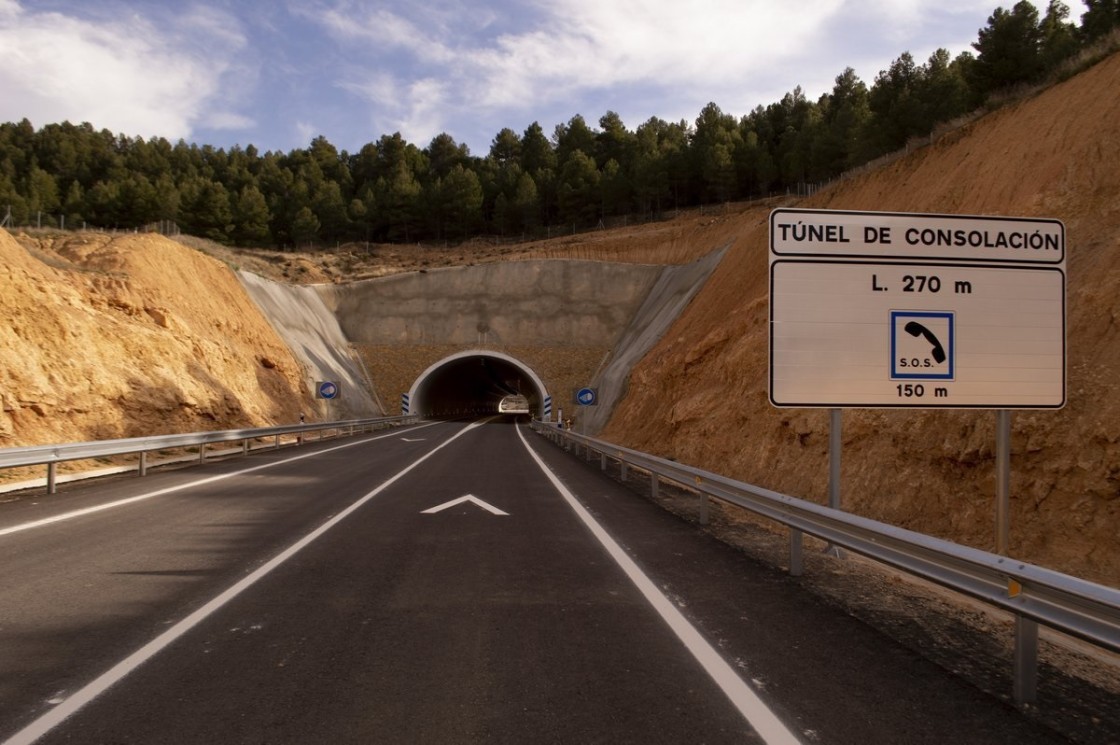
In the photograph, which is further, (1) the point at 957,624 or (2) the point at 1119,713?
(1) the point at 957,624

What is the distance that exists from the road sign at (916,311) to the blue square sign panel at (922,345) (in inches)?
0.4

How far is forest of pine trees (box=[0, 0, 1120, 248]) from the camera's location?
86312mm

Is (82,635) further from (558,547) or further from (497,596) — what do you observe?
(558,547)

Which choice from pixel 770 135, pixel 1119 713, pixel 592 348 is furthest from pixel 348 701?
pixel 770 135

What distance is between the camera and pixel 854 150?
5366 centimetres

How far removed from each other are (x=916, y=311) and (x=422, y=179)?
395 ft

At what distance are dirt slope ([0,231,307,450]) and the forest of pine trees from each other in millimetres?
47302

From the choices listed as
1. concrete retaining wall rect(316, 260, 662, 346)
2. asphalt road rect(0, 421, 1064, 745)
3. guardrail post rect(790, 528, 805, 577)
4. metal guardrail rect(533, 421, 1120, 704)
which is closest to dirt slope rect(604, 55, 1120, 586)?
guardrail post rect(790, 528, 805, 577)

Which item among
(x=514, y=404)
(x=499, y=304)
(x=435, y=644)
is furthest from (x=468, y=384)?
(x=435, y=644)

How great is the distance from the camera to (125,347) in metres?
24.3

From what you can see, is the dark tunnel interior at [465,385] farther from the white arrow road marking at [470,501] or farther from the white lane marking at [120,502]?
the white arrow road marking at [470,501]

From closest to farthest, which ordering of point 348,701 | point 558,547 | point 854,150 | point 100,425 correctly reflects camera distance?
point 348,701
point 558,547
point 100,425
point 854,150

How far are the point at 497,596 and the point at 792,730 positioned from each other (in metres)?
3.11

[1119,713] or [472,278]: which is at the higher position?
[472,278]
